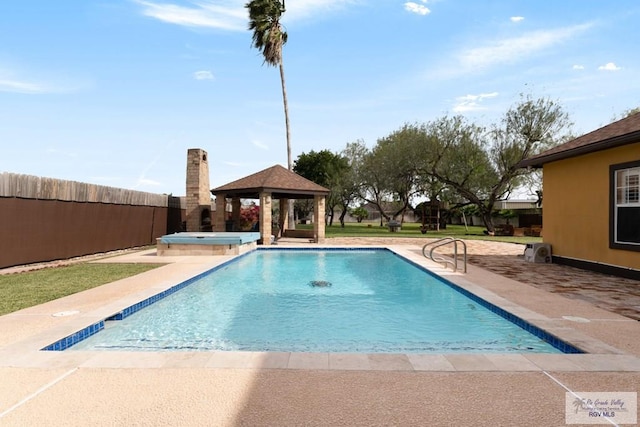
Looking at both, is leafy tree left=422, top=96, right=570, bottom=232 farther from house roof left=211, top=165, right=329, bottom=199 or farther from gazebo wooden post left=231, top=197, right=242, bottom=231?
gazebo wooden post left=231, top=197, right=242, bottom=231

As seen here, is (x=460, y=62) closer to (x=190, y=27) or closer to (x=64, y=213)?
(x=190, y=27)

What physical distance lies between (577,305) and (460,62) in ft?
40.2

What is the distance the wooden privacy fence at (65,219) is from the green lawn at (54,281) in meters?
1.19

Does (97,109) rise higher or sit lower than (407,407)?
higher

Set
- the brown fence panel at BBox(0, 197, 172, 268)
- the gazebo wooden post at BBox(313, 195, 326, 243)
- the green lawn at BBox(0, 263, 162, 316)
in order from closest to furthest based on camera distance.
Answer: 1. the green lawn at BBox(0, 263, 162, 316)
2. the brown fence panel at BBox(0, 197, 172, 268)
3. the gazebo wooden post at BBox(313, 195, 326, 243)

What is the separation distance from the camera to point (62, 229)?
12398mm

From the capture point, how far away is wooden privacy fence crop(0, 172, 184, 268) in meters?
10.5

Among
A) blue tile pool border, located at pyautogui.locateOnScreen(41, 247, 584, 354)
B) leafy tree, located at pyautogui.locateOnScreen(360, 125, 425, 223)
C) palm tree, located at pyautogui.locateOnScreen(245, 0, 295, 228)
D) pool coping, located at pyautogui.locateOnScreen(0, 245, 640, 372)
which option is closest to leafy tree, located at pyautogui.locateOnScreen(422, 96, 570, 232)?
leafy tree, located at pyautogui.locateOnScreen(360, 125, 425, 223)

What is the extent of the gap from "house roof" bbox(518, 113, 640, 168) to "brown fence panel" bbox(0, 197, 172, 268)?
15.7m

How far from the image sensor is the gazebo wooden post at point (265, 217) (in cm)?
1838

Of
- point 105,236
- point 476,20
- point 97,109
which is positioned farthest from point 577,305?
point 97,109

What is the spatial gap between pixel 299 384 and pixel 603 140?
9.98 meters

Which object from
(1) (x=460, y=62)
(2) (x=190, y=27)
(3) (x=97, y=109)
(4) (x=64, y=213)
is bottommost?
(4) (x=64, y=213)

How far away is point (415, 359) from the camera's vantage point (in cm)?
404
